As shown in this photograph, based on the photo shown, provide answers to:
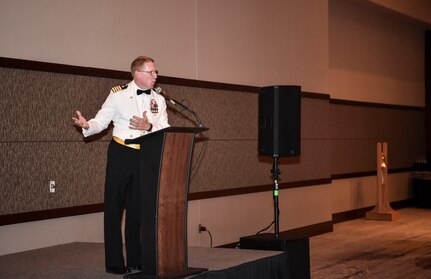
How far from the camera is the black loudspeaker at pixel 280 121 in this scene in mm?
6297

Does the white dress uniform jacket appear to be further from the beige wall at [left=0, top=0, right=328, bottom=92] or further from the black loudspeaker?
the black loudspeaker

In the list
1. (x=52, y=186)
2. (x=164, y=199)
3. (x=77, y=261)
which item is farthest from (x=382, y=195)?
(x=164, y=199)

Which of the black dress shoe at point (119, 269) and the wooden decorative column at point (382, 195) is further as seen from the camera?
the wooden decorative column at point (382, 195)

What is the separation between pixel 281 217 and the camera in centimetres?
866

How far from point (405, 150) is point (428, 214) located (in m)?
1.71

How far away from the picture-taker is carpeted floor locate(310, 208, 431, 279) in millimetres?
6559

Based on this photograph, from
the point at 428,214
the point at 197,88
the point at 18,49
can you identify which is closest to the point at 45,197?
the point at 18,49

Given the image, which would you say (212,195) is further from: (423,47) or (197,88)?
(423,47)

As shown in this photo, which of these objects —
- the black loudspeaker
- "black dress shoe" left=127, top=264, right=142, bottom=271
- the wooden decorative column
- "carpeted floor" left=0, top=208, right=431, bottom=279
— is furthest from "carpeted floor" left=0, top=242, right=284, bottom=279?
the wooden decorative column

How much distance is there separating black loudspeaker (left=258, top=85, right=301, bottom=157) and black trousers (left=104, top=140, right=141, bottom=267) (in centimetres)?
193

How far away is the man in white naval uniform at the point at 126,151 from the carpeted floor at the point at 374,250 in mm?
2258

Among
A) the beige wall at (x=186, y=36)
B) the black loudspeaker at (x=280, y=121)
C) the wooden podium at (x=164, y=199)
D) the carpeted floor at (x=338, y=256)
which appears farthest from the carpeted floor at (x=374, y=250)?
the wooden podium at (x=164, y=199)

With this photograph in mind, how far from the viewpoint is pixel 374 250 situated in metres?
7.84

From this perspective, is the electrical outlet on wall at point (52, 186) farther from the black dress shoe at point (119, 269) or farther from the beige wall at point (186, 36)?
the black dress shoe at point (119, 269)
